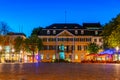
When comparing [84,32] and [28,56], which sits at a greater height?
[84,32]

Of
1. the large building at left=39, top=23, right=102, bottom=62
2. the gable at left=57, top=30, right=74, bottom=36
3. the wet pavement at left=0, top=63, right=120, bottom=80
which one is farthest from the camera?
the large building at left=39, top=23, right=102, bottom=62

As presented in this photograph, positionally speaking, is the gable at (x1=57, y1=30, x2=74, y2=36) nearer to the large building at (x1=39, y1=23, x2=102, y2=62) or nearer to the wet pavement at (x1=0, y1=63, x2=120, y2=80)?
the large building at (x1=39, y1=23, x2=102, y2=62)

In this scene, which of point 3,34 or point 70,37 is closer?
point 3,34

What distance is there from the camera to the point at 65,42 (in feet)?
446

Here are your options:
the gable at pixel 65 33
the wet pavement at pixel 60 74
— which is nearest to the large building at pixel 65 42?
the gable at pixel 65 33

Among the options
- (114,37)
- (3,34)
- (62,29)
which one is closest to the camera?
(114,37)


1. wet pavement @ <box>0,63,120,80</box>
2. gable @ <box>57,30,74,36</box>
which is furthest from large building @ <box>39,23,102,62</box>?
wet pavement @ <box>0,63,120,80</box>

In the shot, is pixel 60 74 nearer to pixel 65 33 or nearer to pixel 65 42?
pixel 65 33

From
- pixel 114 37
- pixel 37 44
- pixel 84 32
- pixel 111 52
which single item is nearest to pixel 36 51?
pixel 37 44

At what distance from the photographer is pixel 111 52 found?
85.4 metres

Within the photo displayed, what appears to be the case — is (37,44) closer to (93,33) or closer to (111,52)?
(93,33)

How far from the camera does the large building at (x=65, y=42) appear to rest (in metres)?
135

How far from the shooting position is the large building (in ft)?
442

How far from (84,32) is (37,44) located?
20.0m
